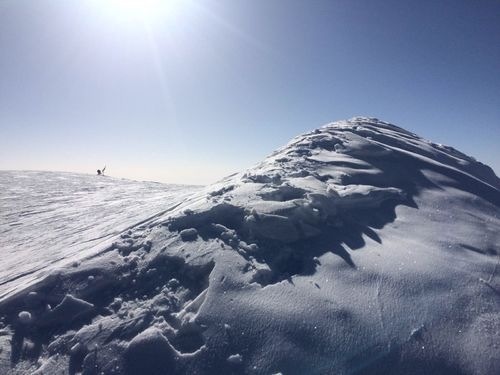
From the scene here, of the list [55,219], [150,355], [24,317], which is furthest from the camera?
[55,219]

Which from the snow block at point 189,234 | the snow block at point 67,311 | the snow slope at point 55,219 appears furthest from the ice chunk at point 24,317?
the snow block at point 189,234

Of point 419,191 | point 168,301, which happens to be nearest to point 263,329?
point 168,301

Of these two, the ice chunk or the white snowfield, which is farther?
the ice chunk

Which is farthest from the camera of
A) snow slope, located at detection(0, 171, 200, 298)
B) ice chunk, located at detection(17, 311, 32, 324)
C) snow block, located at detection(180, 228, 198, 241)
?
snow slope, located at detection(0, 171, 200, 298)

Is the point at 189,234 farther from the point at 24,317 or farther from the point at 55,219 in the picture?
the point at 55,219

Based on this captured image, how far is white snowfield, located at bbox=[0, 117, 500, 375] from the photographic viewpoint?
292 cm

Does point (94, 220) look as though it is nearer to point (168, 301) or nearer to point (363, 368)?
point (168, 301)

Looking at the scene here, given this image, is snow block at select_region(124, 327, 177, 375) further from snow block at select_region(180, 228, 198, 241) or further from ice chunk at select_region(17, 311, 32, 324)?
snow block at select_region(180, 228, 198, 241)

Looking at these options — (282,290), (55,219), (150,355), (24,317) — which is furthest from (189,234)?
(55,219)

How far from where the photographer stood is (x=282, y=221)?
15.3 feet

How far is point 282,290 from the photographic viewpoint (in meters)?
3.56

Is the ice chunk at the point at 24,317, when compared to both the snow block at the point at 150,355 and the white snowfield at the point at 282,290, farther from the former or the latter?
the snow block at the point at 150,355

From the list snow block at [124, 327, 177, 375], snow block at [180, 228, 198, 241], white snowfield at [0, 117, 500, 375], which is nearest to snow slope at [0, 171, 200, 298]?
white snowfield at [0, 117, 500, 375]

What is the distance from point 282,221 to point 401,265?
167 centimetres
